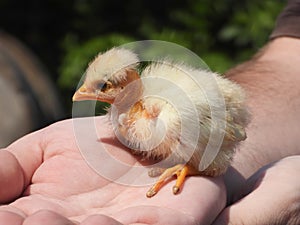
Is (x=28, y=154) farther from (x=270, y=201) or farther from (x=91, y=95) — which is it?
(x=270, y=201)

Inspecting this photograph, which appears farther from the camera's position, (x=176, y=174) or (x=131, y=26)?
(x=131, y=26)

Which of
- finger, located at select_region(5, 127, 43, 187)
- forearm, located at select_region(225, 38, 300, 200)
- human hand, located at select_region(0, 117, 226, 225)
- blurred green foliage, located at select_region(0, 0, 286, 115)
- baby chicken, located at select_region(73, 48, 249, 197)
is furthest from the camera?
blurred green foliage, located at select_region(0, 0, 286, 115)

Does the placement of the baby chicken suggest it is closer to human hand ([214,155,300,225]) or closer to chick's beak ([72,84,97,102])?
chick's beak ([72,84,97,102])

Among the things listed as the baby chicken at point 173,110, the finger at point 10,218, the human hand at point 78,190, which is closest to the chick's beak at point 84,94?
the baby chicken at point 173,110

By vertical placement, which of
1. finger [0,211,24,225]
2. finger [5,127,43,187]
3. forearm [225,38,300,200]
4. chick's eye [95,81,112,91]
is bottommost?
forearm [225,38,300,200]

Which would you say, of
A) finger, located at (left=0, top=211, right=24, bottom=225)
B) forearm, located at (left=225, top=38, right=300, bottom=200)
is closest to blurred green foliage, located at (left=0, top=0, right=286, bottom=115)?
forearm, located at (left=225, top=38, right=300, bottom=200)

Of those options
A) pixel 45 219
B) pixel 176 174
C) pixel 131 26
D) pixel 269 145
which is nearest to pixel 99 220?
pixel 45 219

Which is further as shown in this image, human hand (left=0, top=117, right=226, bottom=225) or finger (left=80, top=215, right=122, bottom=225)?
human hand (left=0, top=117, right=226, bottom=225)
